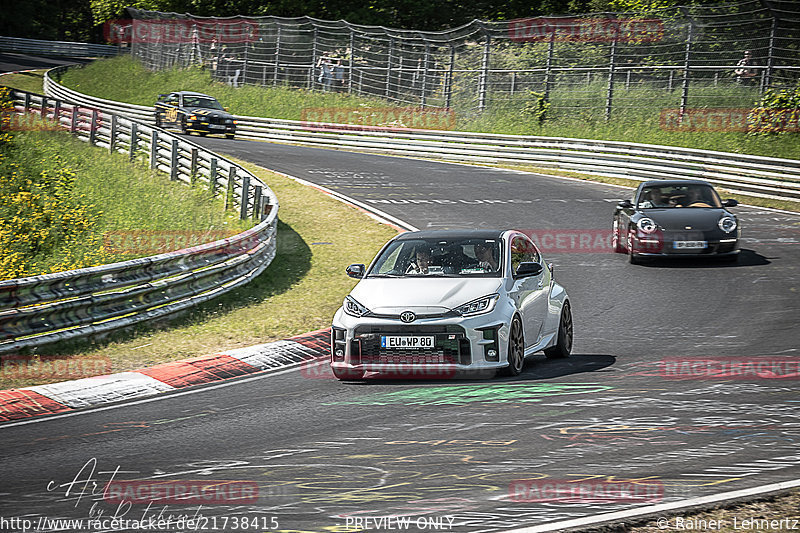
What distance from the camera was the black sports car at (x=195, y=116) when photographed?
124ft

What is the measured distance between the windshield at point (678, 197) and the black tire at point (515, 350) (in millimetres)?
8908

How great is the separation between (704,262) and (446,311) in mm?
9729

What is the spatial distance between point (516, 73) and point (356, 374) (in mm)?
28573

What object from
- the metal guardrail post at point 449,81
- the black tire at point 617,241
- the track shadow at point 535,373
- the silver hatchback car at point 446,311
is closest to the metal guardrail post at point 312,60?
the metal guardrail post at point 449,81

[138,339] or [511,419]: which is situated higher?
[511,419]

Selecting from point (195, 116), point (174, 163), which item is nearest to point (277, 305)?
point (174, 163)

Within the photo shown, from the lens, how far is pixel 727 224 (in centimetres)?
1695

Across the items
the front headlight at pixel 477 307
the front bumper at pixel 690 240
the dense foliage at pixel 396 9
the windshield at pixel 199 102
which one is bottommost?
the front bumper at pixel 690 240

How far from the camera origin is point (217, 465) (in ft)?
22.1

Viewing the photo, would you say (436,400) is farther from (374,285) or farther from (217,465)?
(217,465)

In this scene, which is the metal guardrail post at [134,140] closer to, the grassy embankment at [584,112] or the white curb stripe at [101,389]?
the grassy embankment at [584,112]

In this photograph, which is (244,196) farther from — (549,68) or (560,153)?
(549,68)

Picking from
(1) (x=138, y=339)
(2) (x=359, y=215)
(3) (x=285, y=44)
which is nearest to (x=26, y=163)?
(2) (x=359, y=215)

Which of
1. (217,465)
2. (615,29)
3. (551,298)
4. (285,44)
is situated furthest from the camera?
(285,44)
